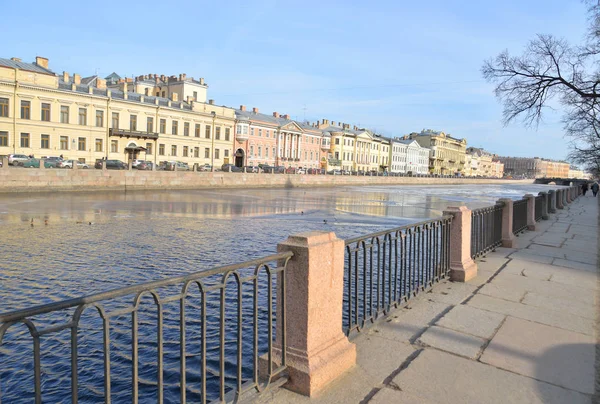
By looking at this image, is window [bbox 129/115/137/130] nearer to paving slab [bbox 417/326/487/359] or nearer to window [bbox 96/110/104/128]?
window [bbox 96/110/104/128]

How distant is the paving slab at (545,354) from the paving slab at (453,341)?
0.33 ft

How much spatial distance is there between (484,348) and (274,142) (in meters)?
74.5

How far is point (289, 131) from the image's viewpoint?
80.4 m

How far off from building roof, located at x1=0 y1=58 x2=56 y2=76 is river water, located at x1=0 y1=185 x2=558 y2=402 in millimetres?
25770

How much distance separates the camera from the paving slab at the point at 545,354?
364 centimetres

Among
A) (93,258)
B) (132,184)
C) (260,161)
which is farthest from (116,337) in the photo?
(260,161)

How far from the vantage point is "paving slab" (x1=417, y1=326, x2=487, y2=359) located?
4.10 metres

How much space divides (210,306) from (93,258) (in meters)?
4.90

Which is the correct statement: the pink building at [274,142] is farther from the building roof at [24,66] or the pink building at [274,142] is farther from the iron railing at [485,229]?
the iron railing at [485,229]

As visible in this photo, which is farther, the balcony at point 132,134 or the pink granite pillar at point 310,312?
the balcony at point 132,134

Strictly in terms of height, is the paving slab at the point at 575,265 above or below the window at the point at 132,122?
below

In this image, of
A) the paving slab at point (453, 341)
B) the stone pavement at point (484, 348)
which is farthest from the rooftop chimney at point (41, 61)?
the paving slab at point (453, 341)

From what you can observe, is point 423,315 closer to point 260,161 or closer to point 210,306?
point 210,306

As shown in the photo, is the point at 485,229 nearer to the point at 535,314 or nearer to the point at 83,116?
the point at 535,314
